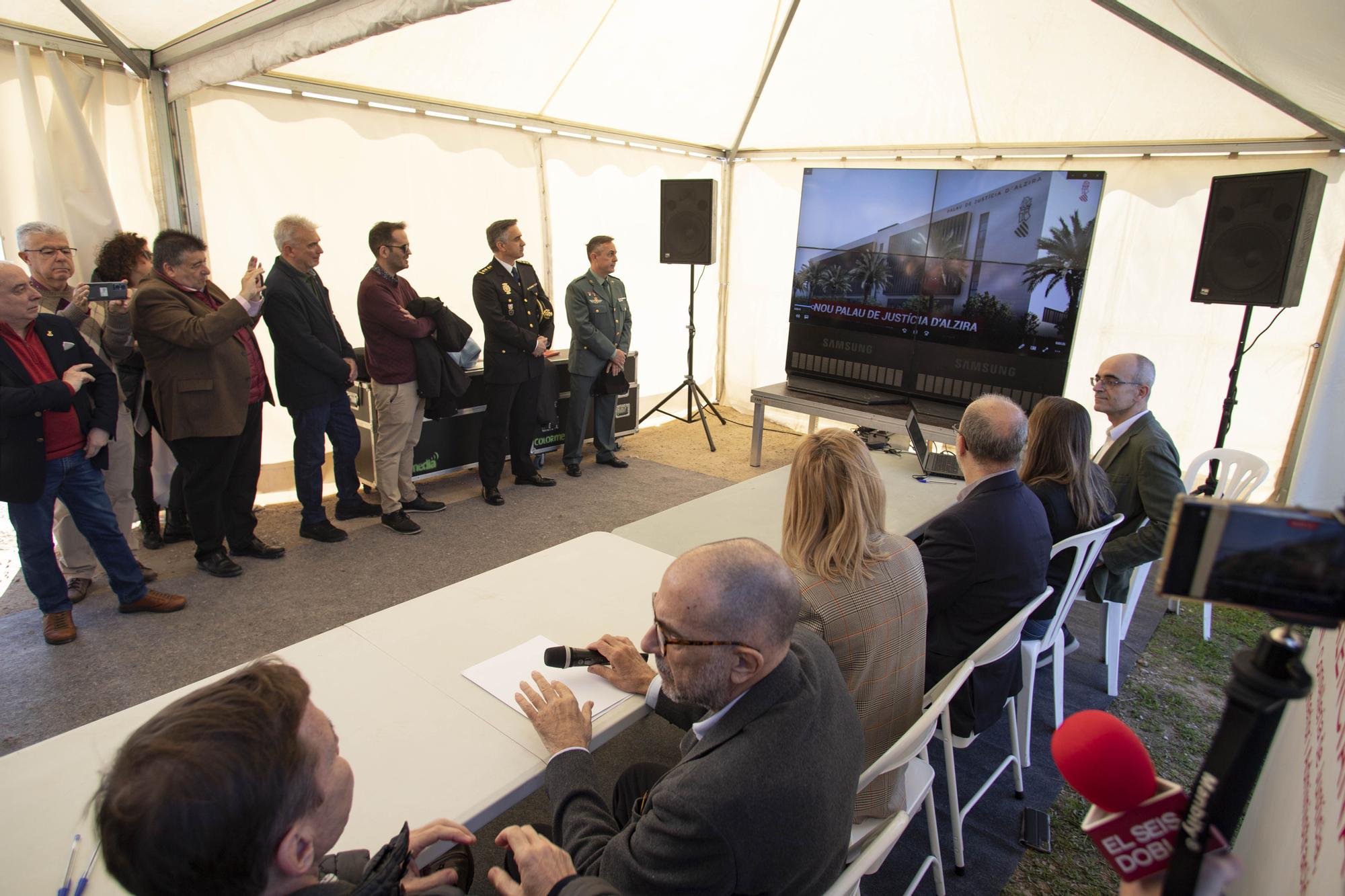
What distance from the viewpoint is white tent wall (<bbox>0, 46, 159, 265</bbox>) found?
10.8 feet

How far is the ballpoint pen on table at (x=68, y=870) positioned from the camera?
40.4 inches

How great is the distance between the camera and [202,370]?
10.5ft

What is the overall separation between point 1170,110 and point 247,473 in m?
5.67

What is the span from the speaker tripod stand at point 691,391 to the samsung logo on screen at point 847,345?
1151 mm

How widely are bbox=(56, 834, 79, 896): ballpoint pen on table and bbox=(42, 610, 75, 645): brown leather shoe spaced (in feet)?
7.81

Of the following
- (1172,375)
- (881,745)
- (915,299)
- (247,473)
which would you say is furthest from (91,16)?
(1172,375)

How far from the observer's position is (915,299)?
16.8ft

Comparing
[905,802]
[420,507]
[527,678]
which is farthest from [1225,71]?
[420,507]

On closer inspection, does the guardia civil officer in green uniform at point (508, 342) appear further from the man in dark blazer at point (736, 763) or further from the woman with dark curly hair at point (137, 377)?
the man in dark blazer at point (736, 763)

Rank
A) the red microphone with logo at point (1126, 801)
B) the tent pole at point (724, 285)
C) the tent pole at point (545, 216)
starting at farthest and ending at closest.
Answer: the tent pole at point (724, 285), the tent pole at point (545, 216), the red microphone with logo at point (1126, 801)

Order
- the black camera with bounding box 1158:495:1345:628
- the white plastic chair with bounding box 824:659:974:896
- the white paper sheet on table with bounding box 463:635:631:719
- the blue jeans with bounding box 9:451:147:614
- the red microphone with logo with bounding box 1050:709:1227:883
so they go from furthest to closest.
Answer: the blue jeans with bounding box 9:451:147:614 < the white paper sheet on table with bounding box 463:635:631:719 < the white plastic chair with bounding box 824:659:974:896 < the red microphone with logo with bounding box 1050:709:1227:883 < the black camera with bounding box 1158:495:1345:628

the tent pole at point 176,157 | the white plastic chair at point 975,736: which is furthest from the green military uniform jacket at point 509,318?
the white plastic chair at point 975,736

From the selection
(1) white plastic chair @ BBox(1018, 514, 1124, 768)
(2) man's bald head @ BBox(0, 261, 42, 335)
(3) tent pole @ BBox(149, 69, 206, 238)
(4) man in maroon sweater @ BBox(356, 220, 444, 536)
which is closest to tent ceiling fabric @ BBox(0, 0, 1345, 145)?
(3) tent pole @ BBox(149, 69, 206, 238)

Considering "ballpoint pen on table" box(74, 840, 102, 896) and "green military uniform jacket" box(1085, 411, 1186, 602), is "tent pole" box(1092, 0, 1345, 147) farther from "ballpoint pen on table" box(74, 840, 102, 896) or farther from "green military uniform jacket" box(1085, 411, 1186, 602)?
"ballpoint pen on table" box(74, 840, 102, 896)
